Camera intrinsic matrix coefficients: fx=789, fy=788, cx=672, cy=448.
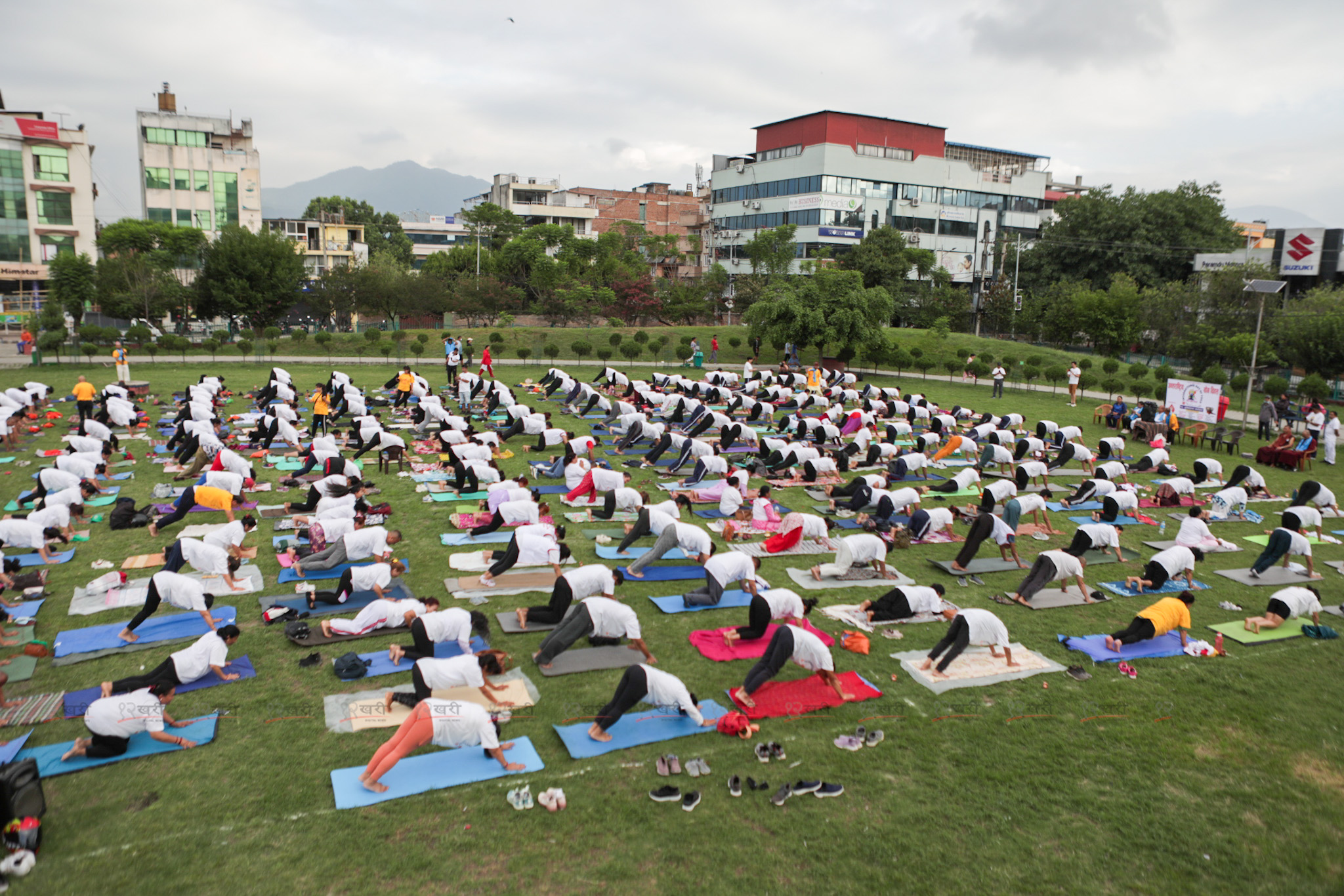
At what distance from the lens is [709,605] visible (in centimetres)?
1082

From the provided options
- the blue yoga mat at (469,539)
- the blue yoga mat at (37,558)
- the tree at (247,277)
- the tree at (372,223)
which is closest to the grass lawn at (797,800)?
the blue yoga mat at (37,558)

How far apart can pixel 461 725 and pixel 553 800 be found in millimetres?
1070

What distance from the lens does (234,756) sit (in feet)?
23.6

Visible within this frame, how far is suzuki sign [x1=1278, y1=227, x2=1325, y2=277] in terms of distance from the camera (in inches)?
1797

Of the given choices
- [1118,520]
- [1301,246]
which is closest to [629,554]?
[1118,520]

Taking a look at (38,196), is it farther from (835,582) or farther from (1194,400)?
(1194,400)

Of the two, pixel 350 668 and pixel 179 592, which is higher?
pixel 179 592

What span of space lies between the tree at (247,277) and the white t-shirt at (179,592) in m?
36.4

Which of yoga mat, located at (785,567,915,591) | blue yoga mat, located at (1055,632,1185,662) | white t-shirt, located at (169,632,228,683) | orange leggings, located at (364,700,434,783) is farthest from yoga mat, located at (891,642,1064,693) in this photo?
white t-shirt, located at (169,632,228,683)

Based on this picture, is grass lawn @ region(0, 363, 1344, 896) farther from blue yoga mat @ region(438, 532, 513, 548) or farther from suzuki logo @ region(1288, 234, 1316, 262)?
suzuki logo @ region(1288, 234, 1316, 262)

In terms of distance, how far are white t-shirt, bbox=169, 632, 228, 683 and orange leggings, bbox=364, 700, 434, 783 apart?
2.46m

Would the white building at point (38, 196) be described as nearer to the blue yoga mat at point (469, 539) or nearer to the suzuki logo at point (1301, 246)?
Result: the blue yoga mat at point (469, 539)

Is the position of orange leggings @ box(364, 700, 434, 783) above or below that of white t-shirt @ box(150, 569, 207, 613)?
below

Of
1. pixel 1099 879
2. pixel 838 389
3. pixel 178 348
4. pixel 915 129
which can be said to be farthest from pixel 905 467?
pixel 915 129
